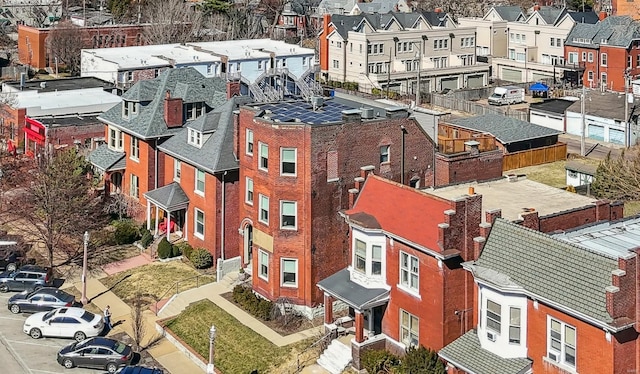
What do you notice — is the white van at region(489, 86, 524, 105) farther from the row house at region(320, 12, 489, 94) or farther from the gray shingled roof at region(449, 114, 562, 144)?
the gray shingled roof at region(449, 114, 562, 144)

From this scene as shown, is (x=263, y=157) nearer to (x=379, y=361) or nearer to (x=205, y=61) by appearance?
(x=379, y=361)

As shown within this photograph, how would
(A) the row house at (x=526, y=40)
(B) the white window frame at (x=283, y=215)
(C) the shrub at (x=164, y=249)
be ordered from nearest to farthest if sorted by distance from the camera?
(B) the white window frame at (x=283, y=215)
(C) the shrub at (x=164, y=249)
(A) the row house at (x=526, y=40)

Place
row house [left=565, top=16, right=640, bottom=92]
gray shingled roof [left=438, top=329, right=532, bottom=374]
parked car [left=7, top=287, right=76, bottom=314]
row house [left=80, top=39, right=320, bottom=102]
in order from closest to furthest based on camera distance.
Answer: gray shingled roof [left=438, top=329, right=532, bottom=374] < parked car [left=7, top=287, right=76, bottom=314] < row house [left=80, top=39, right=320, bottom=102] < row house [left=565, top=16, right=640, bottom=92]

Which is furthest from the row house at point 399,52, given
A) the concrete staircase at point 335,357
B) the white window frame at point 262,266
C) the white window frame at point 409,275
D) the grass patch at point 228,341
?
the white window frame at point 409,275

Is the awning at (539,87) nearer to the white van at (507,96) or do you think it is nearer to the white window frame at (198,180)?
the white van at (507,96)

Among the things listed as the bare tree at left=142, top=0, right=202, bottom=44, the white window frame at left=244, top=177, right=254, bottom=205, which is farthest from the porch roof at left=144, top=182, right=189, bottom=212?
the bare tree at left=142, top=0, right=202, bottom=44

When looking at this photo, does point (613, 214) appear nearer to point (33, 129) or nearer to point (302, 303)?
point (302, 303)
